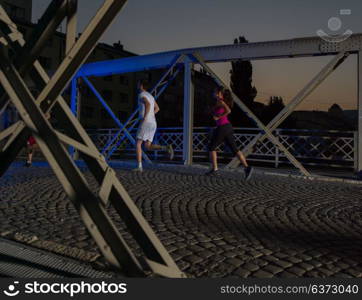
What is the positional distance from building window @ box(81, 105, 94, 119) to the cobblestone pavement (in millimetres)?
43344

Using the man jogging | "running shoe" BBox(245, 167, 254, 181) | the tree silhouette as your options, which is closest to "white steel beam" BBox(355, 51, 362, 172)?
"running shoe" BBox(245, 167, 254, 181)

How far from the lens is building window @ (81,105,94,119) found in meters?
49.1

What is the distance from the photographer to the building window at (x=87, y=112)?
161 ft

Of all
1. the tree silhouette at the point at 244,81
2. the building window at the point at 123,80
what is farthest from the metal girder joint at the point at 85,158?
the building window at the point at 123,80

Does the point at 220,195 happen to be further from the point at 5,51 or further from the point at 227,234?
the point at 5,51

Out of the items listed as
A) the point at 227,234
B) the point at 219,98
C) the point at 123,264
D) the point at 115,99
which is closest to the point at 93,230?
the point at 123,264

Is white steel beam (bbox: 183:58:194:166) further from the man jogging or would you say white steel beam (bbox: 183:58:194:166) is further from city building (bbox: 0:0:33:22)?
city building (bbox: 0:0:33:22)

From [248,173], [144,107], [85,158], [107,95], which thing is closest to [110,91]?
[107,95]

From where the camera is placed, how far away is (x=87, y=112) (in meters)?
49.6

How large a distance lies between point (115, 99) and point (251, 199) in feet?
161

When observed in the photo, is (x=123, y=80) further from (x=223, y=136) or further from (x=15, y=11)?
(x=223, y=136)

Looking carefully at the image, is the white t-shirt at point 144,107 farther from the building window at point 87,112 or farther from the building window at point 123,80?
the building window at point 123,80

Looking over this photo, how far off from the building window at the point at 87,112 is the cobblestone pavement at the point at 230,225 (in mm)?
43344

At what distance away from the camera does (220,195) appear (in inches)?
236
